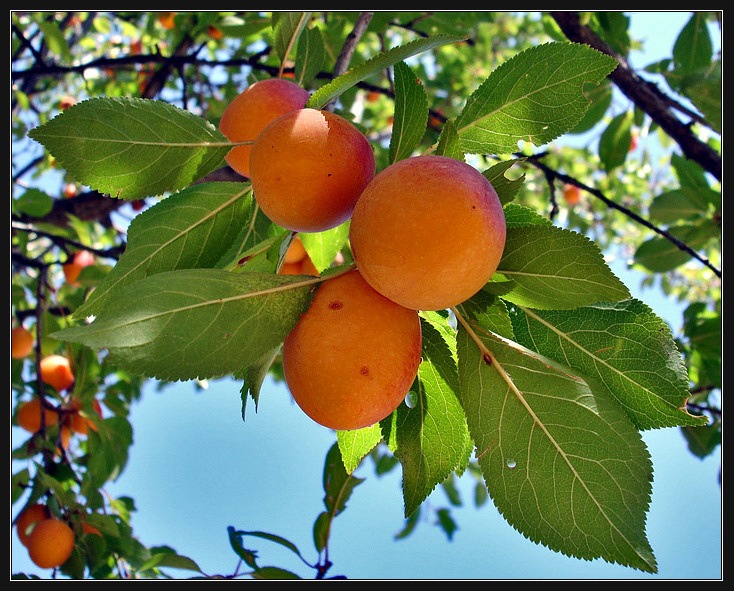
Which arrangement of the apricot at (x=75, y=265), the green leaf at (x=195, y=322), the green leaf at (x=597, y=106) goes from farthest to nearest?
the apricot at (x=75, y=265), the green leaf at (x=597, y=106), the green leaf at (x=195, y=322)

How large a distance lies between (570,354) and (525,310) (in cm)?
13

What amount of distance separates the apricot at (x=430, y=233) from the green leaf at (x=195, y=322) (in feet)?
0.62

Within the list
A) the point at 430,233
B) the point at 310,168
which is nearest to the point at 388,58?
the point at 310,168

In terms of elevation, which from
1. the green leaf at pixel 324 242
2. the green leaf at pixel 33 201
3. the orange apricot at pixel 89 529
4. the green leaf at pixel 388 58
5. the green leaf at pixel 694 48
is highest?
the green leaf at pixel 694 48

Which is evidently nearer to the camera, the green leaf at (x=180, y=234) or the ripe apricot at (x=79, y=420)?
the green leaf at (x=180, y=234)

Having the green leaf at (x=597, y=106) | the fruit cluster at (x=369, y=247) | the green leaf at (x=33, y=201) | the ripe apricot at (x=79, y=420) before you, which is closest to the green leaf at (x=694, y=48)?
the green leaf at (x=597, y=106)

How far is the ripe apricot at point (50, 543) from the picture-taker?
2.68 metres

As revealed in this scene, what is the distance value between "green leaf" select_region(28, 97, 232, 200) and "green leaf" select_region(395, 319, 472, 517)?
67cm

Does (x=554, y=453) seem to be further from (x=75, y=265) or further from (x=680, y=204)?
(x=75, y=265)

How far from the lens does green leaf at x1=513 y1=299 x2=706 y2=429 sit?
1.11 m

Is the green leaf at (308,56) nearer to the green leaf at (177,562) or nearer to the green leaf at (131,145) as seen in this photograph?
the green leaf at (131,145)

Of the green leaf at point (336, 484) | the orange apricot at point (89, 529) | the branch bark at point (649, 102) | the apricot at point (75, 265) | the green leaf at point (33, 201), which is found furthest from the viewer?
the apricot at point (75, 265)

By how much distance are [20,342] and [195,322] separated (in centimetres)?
345

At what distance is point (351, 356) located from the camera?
0.96 metres
